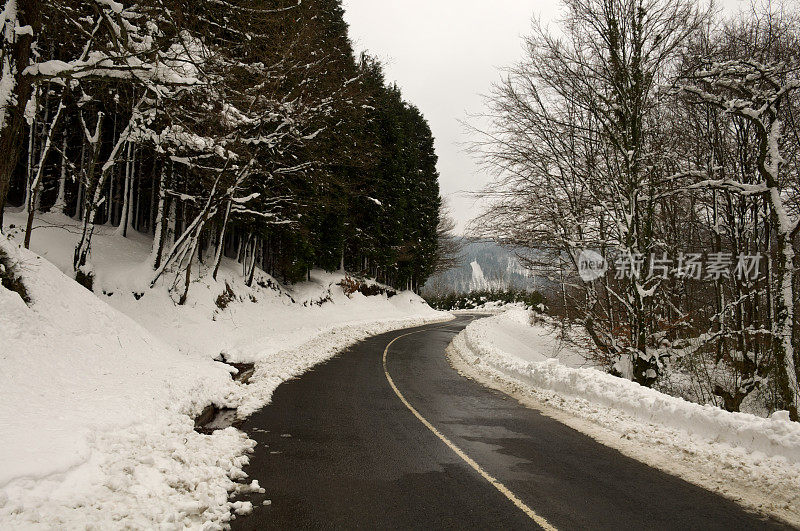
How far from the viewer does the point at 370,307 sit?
3662 cm

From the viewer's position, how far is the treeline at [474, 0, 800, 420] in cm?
1013

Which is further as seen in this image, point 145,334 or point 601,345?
point 601,345

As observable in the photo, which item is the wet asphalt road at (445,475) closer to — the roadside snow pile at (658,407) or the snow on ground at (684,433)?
the snow on ground at (684,433)

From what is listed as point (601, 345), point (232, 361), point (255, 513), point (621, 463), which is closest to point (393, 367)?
point (232, 361)

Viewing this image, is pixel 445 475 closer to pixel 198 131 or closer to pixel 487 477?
pixel 487 477

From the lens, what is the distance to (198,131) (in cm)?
1527

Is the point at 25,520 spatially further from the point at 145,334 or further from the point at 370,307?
the point at 370,307

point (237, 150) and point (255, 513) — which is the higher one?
point (237, 150)

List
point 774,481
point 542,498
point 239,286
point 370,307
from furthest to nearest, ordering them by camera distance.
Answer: point 370,307, point 239,286, point 774,481, point 542,498

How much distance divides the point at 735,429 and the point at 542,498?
11.8ft

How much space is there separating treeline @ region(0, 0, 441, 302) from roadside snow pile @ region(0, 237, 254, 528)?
2424 mm

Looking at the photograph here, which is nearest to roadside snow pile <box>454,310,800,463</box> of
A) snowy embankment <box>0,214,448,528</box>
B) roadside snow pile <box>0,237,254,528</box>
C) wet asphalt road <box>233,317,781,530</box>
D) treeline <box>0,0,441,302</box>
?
wet asphalt road <box>233,317,781,530</box>

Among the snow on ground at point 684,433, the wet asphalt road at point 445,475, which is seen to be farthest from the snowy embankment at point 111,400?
the snow on ground at point 684,433

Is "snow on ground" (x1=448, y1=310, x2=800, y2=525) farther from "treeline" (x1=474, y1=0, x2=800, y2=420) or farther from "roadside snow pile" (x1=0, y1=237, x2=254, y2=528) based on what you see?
"roadside snow pile" (x1=0, y1=237, x2=254, y2=528)
